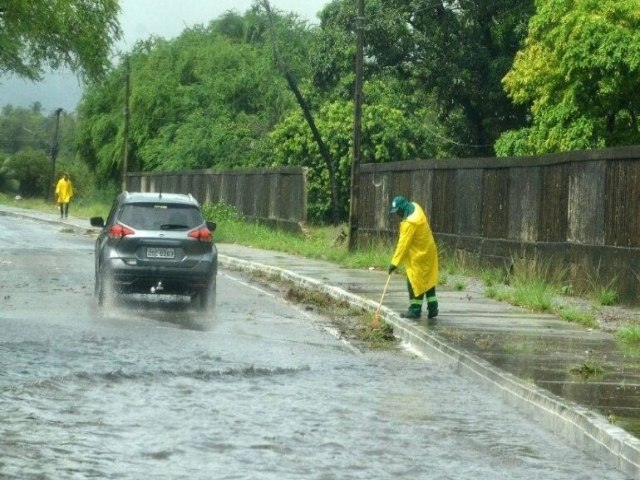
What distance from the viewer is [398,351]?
15148 millimetres

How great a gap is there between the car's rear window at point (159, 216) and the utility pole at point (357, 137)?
12.7m

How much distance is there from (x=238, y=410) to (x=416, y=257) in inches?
299

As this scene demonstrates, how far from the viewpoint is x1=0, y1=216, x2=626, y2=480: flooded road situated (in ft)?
27.4

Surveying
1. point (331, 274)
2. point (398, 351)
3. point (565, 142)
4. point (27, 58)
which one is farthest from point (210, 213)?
point (398, 351)

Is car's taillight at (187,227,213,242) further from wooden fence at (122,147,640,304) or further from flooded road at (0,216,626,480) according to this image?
wooden fence at (122,147,640,304)

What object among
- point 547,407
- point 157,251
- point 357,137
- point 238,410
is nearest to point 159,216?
point 157,251

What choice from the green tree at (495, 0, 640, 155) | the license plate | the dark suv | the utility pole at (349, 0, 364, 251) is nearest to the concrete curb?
the dark suv

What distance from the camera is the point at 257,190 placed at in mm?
46406

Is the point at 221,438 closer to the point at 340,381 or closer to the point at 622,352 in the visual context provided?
the point at 340,381

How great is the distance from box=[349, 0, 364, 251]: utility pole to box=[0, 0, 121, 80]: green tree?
16.8 metres

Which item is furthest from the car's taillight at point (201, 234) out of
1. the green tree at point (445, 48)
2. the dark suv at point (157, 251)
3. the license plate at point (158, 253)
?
the green tree at point (445, 48)

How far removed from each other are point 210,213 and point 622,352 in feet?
116

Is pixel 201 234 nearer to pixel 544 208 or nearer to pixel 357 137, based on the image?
pixel 544 208

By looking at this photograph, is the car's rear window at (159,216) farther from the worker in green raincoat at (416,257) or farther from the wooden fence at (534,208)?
the wooden fence at (534,208)
